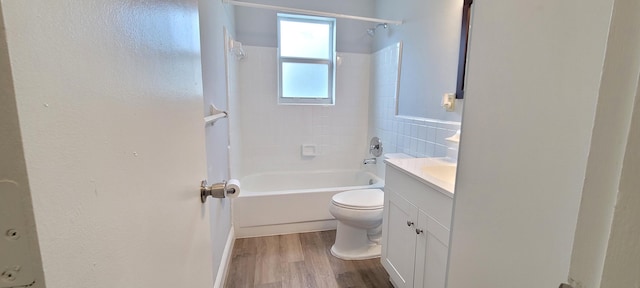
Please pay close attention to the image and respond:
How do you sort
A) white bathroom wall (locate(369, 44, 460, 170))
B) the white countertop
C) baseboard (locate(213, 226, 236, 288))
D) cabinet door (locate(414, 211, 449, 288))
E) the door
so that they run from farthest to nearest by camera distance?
white bathroom wall (locate(369, 44, 460, 170)) < baseboard (locate(213, 226, 236, 288)) < the white countertop < cabinet door (locate(414, 211, 449, 288)) < the door

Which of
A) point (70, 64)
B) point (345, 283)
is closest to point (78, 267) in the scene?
point (70, 64)

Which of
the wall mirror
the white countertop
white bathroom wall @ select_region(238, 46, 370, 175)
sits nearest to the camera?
the white countertop

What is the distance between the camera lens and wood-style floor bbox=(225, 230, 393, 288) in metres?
1.82

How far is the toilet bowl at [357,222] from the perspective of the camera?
201 centimetres

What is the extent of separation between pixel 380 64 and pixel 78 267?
9.55ft

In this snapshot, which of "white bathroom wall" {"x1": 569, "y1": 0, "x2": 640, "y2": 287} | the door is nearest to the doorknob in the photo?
the door

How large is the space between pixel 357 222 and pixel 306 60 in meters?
1.86

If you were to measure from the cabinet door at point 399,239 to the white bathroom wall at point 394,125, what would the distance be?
1.77 ft

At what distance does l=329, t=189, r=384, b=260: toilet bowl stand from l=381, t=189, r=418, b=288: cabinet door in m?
0.25

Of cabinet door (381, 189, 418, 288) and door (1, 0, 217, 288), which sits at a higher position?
door (1, 0, 217, 288)

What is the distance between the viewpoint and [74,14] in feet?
0.93

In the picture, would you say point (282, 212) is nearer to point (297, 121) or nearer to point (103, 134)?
point (297, 121)

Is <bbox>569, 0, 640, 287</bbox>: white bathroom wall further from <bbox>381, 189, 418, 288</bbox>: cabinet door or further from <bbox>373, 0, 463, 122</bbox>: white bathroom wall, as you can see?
<bbox>373, 0, 463, 122</bbox>: white bathroom wall

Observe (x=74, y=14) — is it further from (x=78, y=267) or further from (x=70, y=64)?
(x=78, y=267)
